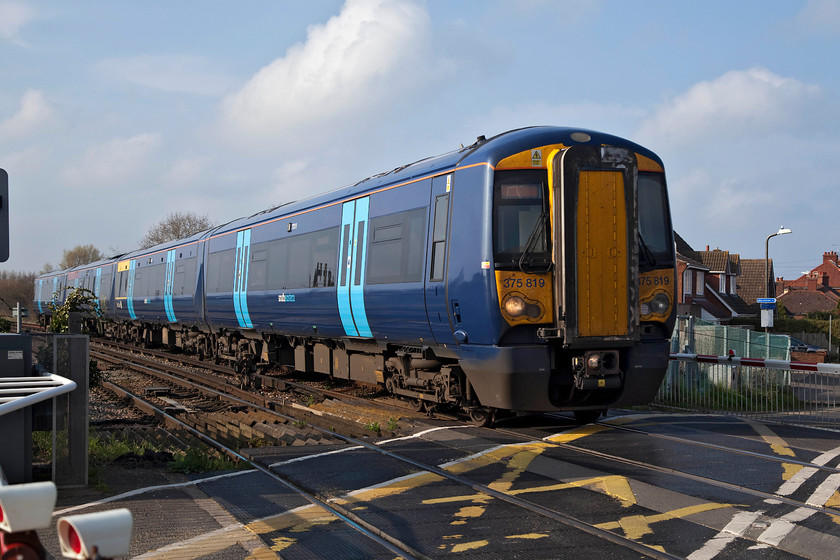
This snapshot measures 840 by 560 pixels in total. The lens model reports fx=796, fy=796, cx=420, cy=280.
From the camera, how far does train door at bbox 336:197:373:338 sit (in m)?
11.9

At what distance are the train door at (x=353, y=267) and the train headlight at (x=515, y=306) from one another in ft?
11.5

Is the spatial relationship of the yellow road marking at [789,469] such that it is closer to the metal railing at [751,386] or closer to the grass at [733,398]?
the metal railing at [751,386]

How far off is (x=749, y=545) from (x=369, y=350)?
7.62 metres

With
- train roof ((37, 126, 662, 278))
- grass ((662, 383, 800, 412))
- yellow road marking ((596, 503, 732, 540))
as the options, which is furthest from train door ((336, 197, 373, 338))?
yellow road marking ((596, 503, 732, 540))

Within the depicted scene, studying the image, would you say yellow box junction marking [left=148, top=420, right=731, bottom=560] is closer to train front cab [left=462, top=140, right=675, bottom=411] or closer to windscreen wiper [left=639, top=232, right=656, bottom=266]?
train front cab [left=462, top=140, right=675, bottom=411]

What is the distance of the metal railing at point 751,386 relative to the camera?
11094mm

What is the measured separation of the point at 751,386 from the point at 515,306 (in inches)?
228

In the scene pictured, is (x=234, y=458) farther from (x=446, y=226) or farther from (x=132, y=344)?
(x=132, y=344)

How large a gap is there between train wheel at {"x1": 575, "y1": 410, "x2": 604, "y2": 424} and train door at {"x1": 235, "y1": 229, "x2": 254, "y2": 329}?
8.70 metres

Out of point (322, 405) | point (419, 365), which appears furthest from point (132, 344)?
point (419, 365)

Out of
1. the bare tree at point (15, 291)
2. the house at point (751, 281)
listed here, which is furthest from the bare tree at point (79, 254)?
the house at point (751, 281)

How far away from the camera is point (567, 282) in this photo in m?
8.72

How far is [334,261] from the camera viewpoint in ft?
42.2

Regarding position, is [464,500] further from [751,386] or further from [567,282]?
[751,386]
